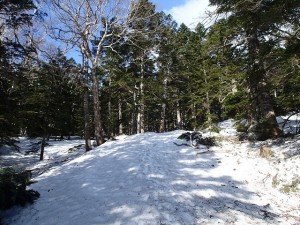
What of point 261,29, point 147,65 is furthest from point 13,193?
point 147,65

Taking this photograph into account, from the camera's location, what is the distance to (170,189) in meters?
8.70

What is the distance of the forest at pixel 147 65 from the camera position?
997cm

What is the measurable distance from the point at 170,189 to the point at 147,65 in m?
22.2

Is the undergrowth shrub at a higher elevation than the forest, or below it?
below

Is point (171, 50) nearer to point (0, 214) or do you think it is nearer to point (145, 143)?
point (145, 143)

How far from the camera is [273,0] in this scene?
12.0 meters

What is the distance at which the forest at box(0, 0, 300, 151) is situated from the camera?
997cm

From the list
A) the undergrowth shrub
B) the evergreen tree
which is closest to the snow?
the undergrowth shrub

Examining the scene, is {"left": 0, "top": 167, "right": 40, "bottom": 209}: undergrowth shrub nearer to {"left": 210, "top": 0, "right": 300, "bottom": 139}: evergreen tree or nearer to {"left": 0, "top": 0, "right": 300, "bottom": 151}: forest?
{"left": 0, "top": 0, "right": 300, "bottom": 151}: forest

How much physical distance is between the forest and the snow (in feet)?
10.6

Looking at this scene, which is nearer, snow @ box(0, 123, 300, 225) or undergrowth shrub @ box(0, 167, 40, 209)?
snow @ box(0, 123, 300, 225)

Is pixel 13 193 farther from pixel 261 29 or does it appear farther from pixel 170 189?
pixel 261 29

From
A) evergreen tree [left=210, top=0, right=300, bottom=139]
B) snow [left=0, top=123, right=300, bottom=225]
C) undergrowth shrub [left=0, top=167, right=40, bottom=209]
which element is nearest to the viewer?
snow [left=0, top=123, right=300, bottom=225]

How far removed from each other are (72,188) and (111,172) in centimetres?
165
